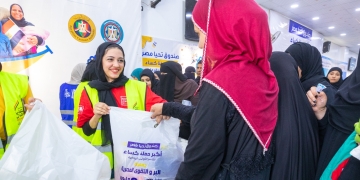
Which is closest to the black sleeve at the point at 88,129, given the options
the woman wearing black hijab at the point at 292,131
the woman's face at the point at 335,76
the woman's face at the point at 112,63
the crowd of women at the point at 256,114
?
the woman's face at the point at 112,63

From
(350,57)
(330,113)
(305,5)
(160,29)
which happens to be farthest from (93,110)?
(350,57)

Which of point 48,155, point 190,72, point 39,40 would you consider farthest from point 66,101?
point 190,72

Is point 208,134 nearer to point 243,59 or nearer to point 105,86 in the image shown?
point 243,59

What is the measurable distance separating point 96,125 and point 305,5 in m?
6.43

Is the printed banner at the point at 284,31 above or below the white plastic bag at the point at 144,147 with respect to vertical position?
above

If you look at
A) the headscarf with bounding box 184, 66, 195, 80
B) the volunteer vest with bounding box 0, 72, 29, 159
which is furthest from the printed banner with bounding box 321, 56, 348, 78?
the volunteer vest with bounding box 0, 72, 29, 159

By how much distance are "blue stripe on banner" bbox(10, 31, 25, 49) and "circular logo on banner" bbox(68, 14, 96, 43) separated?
0.55 metres

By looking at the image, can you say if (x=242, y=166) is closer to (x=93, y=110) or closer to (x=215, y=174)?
(x=215, y=174)

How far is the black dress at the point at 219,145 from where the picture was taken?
0.65 m

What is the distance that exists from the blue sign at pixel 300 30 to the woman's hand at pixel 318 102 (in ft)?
22.5

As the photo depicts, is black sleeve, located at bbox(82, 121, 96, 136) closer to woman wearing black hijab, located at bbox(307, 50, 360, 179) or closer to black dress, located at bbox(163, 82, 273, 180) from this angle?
black dress, located at bbox(163, 82, 273, 180)

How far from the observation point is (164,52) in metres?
4.18

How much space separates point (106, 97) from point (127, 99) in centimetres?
11

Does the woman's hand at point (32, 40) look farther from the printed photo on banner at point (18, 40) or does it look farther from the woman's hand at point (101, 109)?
the woman's hand at point (101, 109)
